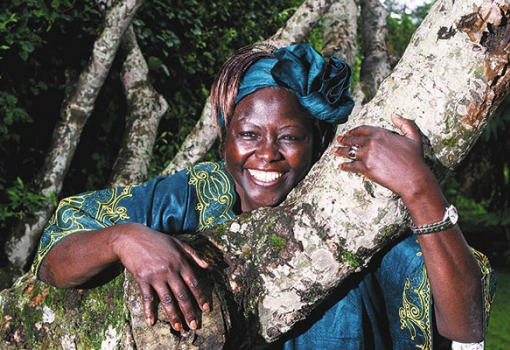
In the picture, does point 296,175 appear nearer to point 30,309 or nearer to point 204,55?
point 30,309

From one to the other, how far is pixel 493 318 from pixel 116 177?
14.1ft

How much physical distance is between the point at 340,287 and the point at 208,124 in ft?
7.71

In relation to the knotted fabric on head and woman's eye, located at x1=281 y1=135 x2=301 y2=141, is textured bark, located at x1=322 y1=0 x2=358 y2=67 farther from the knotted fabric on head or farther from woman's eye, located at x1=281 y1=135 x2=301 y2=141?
woman's eye, located at x1=281 y1=135 x2=301 y2=141

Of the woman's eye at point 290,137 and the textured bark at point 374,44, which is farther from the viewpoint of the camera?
the textured bark at point 374,44

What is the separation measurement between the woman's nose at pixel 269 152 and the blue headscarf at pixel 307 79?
207 mm

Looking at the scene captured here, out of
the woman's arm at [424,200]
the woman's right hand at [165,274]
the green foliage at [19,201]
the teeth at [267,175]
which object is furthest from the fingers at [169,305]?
the green foliage at [19,201]

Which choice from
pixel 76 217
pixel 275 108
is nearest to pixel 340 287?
pixel 275 108

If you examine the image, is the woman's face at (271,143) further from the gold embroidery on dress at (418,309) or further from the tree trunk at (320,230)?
the gold embroidery on dress at (418,309)

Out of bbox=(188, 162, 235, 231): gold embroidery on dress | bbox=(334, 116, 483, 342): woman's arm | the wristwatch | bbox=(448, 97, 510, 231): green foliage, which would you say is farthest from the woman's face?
bbox=(448, 97, 510, 231): green foliage

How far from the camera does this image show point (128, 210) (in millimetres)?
2123

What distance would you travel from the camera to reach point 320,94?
7.14 feet

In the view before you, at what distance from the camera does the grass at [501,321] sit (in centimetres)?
507

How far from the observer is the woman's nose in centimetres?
217

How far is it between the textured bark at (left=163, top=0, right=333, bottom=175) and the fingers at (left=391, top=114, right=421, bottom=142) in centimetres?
271
